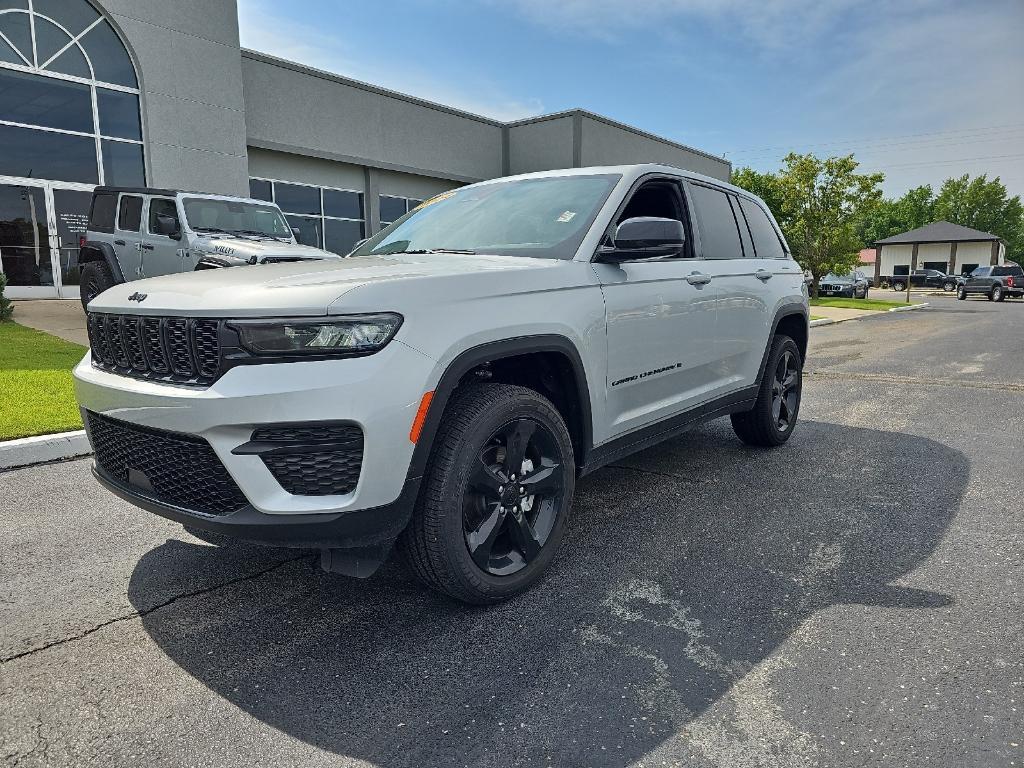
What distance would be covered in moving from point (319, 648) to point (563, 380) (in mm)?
1473

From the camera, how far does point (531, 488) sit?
291 cm

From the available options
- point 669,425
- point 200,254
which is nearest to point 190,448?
point 669,425

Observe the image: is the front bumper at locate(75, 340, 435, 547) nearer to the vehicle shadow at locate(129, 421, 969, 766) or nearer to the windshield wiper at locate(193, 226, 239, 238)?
the vehicle shadow at locate(129, 421, 969, 766)

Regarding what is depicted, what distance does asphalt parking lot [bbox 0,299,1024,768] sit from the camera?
6.67 feet

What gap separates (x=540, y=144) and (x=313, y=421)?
26390 mm

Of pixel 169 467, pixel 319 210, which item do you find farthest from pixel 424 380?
pixel 319 210

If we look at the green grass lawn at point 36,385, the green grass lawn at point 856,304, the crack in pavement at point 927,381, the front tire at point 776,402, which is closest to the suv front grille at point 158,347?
the green grass lawn at point 36,385

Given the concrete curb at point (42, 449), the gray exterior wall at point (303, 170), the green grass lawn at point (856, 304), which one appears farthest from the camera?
the green grass lawn at point (856, 304)

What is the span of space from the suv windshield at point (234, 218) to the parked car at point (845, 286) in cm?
3324

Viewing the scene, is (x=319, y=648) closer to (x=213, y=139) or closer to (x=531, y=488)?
(x=531, y=488)

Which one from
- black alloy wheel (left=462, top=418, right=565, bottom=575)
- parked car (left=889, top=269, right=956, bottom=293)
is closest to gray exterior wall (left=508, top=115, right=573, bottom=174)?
black alloy wheel (left=462, top=418, right=565, bottom=575)

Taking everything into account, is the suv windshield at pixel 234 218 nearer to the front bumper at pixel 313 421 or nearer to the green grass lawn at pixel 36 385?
the green grass lawn at pixel 36 385

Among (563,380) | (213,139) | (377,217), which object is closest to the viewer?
(563,380)

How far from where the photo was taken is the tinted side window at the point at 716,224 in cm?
432
